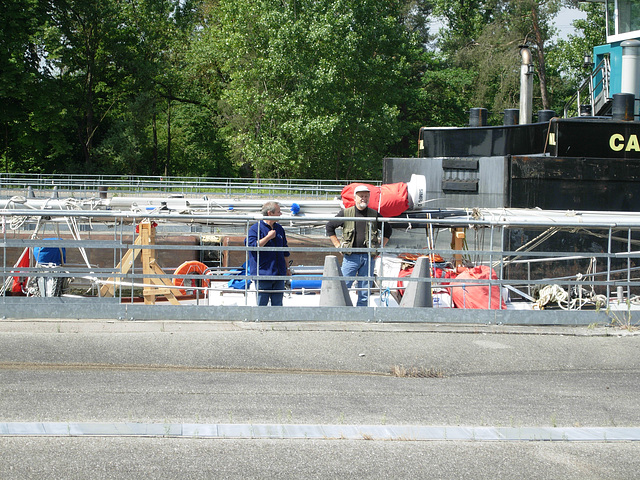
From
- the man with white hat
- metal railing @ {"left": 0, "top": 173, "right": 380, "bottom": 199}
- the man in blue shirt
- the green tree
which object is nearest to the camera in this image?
the man in blue shirt

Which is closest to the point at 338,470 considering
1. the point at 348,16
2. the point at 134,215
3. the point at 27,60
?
the point at 134,215

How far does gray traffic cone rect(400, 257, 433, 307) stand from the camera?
385 inches

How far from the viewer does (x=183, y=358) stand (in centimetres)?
778

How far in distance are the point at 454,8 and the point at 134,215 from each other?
175ft

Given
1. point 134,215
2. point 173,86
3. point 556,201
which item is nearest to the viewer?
point 134,215

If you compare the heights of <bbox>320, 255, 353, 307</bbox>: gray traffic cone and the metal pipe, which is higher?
the metal pipe

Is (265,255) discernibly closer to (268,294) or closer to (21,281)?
(268,294)

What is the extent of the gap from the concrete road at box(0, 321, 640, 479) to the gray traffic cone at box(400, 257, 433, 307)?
594mm

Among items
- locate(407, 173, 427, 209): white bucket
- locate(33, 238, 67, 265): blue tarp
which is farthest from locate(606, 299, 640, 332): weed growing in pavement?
locate(33, 238, 67, 265): blue tarp

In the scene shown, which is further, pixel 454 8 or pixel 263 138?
pixel 454 8

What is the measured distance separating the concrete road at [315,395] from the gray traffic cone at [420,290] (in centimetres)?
59

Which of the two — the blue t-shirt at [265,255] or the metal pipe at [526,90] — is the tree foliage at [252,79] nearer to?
the metal pipe at [526,90]

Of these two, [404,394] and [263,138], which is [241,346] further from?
[263,138]

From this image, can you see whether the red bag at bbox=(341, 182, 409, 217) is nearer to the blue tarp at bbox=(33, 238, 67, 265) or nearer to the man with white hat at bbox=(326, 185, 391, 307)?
the man with white hat at bbox=(326, 185, 391, 307)
